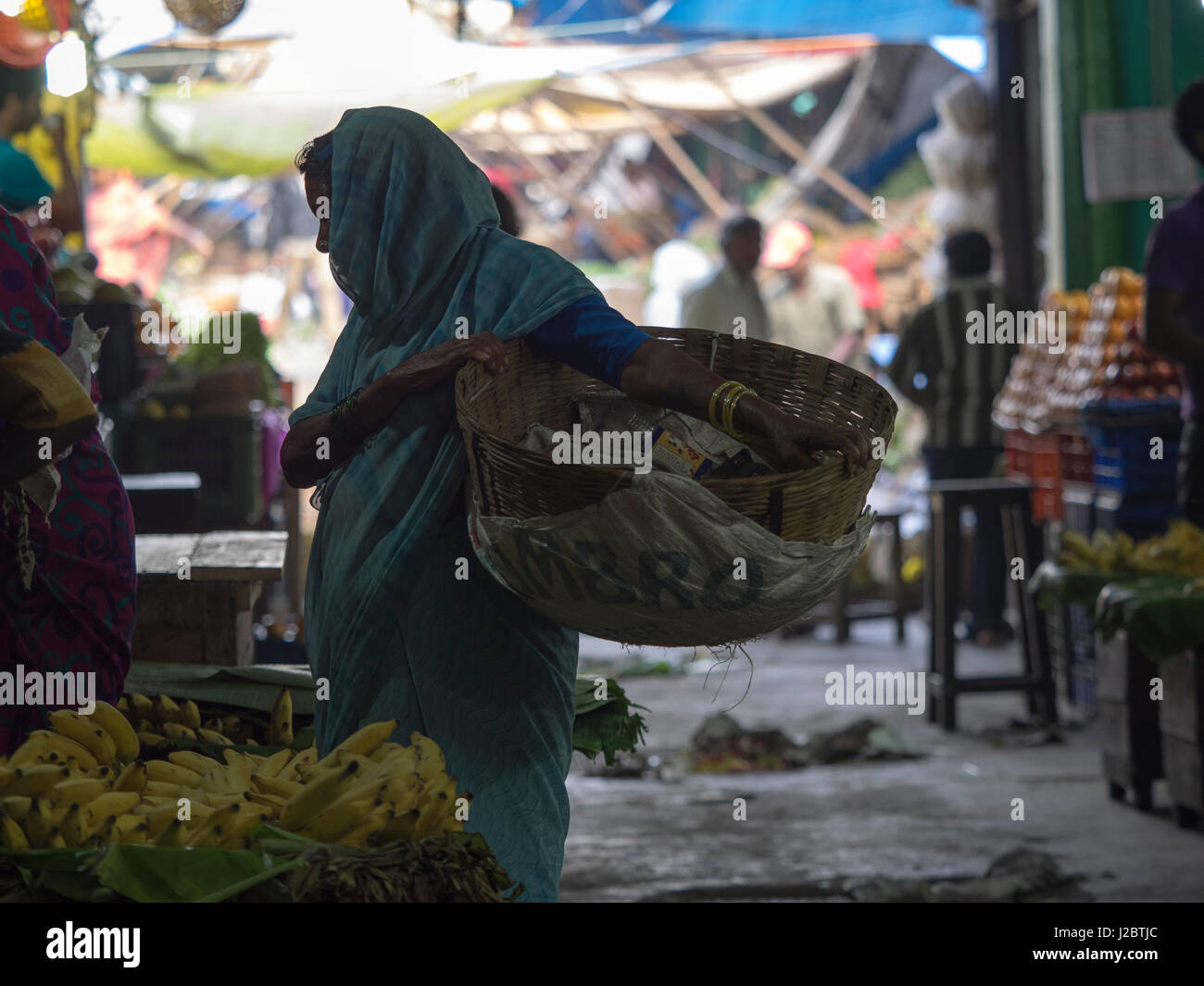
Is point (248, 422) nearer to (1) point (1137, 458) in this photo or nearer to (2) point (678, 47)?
(1) point (1137, 458)

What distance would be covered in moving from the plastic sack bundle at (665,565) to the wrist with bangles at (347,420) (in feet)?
1.32

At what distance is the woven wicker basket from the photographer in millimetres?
1776

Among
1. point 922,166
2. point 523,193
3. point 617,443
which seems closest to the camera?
point 617,443

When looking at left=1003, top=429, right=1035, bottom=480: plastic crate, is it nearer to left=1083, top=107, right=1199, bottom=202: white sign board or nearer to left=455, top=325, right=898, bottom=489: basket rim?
left=1083, top=107, right=1199, bottom=202: white sign board

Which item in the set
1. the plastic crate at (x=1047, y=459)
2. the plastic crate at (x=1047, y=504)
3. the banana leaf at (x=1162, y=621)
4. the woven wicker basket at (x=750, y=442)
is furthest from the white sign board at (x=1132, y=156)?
the woven wicker basket at (x=750, y=442)

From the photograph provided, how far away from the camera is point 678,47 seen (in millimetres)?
12359

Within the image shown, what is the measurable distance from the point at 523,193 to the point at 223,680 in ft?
67.5

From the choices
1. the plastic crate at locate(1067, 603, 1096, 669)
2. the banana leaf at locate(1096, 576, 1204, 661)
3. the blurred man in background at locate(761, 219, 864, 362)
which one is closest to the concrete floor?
the plastic crate at locate(1067, 603, 1096, 669)

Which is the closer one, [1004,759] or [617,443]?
[617,443]

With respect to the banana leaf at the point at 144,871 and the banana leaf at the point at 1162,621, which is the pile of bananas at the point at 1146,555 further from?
the banana leaf at the point at 144,871

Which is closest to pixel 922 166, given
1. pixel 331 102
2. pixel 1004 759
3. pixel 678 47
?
pixel 678 47

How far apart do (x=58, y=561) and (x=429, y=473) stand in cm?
66

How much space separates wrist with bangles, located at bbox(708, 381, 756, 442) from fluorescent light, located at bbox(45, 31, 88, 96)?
542cm

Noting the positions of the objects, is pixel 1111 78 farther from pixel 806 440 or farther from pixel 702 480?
pixel 702 480
